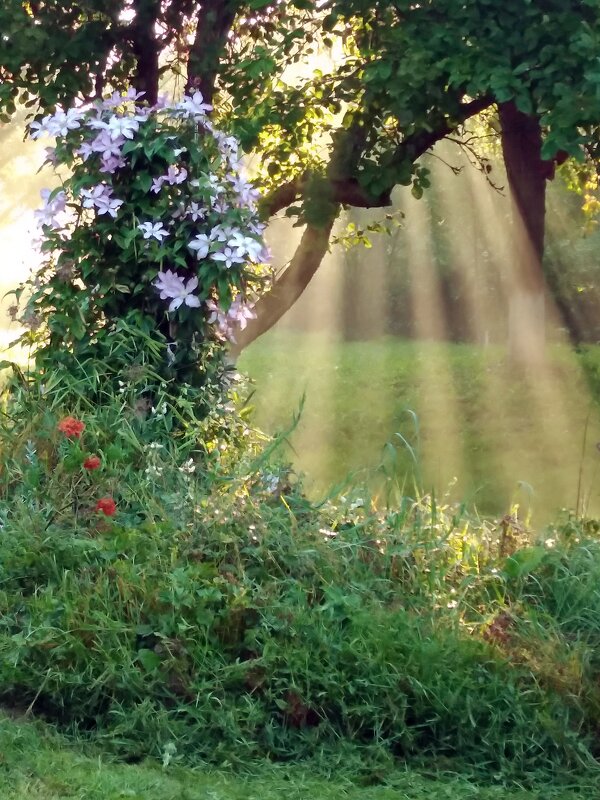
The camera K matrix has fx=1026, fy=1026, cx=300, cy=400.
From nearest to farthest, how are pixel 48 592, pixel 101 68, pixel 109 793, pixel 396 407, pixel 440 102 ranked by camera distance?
pixel 109 793, pixel 48 592, pixel 440 102, pixel 101 68, pixel 396 407

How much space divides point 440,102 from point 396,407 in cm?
952

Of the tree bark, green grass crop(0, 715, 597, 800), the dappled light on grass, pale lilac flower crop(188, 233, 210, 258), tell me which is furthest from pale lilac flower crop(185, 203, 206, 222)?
green grass crop(0, 715, 597, 800)

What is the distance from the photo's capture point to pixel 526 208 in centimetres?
1090

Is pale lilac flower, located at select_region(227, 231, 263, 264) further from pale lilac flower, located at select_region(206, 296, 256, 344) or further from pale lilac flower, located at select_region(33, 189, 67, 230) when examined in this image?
pale lilac flower, located at select_region(33, 189, 67, 230)

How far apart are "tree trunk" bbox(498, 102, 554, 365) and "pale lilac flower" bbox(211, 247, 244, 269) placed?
320 cm

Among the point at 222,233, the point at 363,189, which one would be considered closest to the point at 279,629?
the point at 222,233

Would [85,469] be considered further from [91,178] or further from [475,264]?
[475,264]

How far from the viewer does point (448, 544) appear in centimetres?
472

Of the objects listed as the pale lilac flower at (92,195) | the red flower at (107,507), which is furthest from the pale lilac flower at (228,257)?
the red flower at (107,507)

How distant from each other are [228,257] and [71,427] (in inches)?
50.9

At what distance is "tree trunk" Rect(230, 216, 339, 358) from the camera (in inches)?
362

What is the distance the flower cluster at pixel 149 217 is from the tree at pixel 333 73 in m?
1.43

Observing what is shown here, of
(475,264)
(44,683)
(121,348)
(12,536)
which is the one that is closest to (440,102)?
(121,348)

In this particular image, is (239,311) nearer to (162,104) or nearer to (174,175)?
(174,175)
